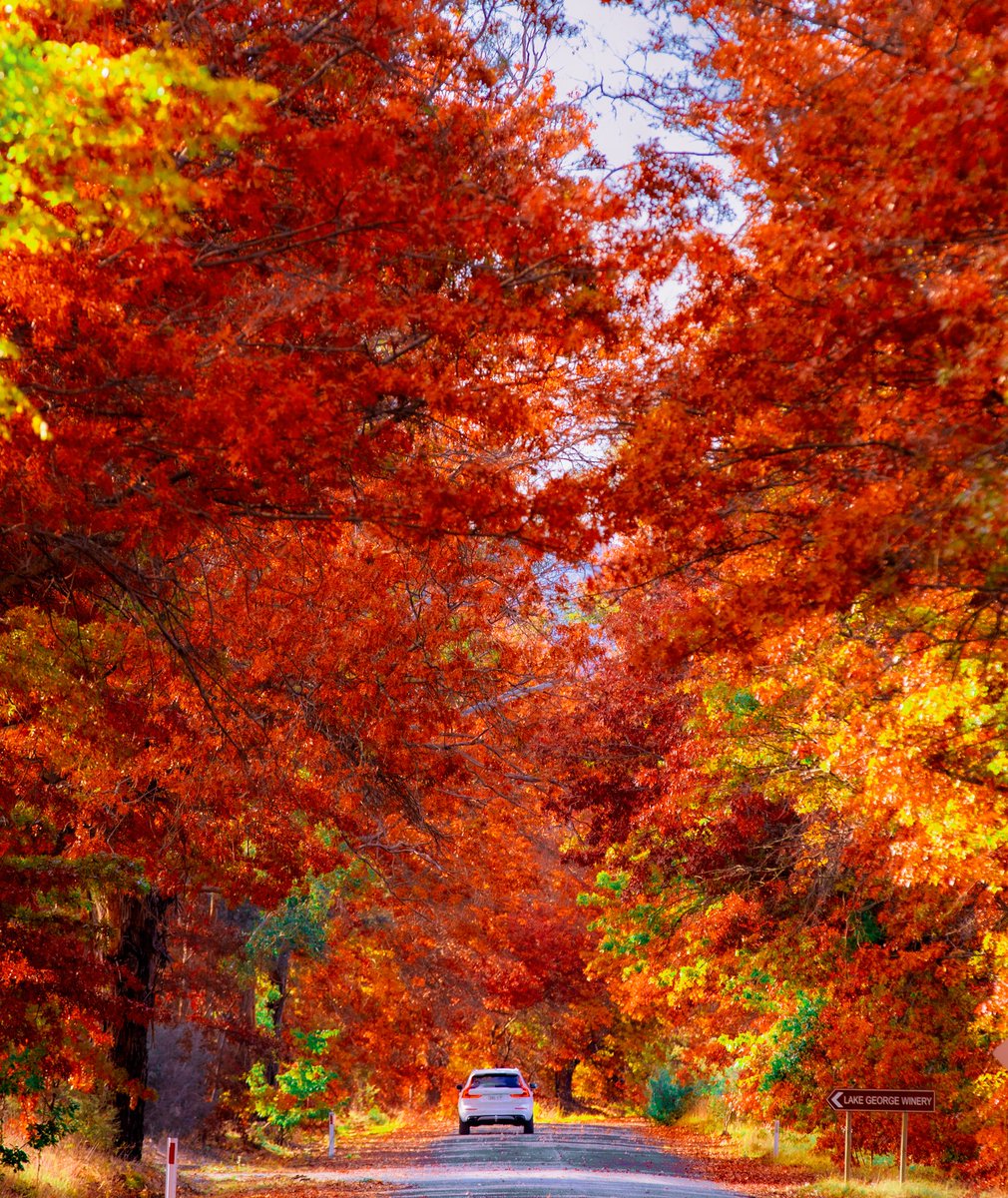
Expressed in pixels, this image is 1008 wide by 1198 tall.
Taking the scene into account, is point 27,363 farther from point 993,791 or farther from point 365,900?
point 365,900

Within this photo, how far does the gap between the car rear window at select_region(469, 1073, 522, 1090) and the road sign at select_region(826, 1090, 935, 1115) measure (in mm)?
15744

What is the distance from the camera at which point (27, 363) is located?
9.28 m

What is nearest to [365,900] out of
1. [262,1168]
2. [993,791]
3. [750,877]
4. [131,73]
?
[262,1168]

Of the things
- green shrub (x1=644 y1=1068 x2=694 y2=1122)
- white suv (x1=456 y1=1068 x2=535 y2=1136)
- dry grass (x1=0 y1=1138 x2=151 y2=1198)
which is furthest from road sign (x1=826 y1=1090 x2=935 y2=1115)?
green shrub (x1=644 y1=1068 x2=694 y2=1122)

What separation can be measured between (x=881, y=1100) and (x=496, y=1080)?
16174 mm

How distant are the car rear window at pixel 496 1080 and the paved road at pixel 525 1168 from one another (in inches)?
49.2

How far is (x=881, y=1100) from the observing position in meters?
19.5

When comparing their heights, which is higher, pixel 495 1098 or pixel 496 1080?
pixel 496 1080

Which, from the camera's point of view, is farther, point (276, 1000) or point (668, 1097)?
point (668, 1097)

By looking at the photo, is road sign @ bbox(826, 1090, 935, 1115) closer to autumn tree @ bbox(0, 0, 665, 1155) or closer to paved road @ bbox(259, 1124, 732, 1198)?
paved road @ bbox(259, 1124, 732, 1198)

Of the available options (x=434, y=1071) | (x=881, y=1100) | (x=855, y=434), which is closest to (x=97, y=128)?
(x=855, y=434)

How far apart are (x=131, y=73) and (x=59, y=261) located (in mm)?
2311

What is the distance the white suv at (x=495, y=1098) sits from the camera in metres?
33.8

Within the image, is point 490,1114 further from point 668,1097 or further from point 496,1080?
point 668,1097
